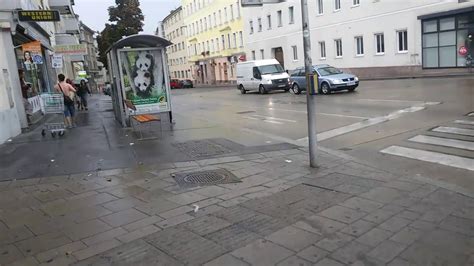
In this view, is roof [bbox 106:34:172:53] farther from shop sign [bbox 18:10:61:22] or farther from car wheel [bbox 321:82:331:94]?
car wheel [bbox 321:82:331:94]

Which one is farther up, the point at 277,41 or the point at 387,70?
the point at 277,41

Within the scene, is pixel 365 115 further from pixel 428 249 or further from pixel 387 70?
pixel 387 70

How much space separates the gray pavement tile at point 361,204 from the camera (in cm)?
507

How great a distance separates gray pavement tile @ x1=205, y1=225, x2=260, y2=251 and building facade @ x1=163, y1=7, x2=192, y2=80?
7634cm

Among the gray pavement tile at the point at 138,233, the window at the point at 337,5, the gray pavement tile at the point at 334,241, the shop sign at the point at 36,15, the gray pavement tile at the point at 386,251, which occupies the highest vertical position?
the window at the point at 337,5

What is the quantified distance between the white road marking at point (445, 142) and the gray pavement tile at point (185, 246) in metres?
6.02

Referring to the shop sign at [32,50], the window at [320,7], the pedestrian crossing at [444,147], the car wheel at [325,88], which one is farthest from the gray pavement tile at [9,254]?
the window at [320,7]

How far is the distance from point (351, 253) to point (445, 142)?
581 cm

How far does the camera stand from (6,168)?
27.4ft

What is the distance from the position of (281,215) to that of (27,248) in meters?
2.73

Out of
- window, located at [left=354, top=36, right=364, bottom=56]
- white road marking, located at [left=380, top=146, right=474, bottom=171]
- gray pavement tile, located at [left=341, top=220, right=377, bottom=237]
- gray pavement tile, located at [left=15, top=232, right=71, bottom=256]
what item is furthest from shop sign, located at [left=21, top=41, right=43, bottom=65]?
window, located at [left=354, top=36, right=364, bottom=56]

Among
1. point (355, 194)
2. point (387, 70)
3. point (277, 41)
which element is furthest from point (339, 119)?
point (277, 41)

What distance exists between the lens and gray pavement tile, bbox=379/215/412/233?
14.5 ft

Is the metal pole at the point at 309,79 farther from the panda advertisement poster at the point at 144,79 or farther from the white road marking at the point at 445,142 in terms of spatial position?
the panda advertisement poster at the point at 144,79
